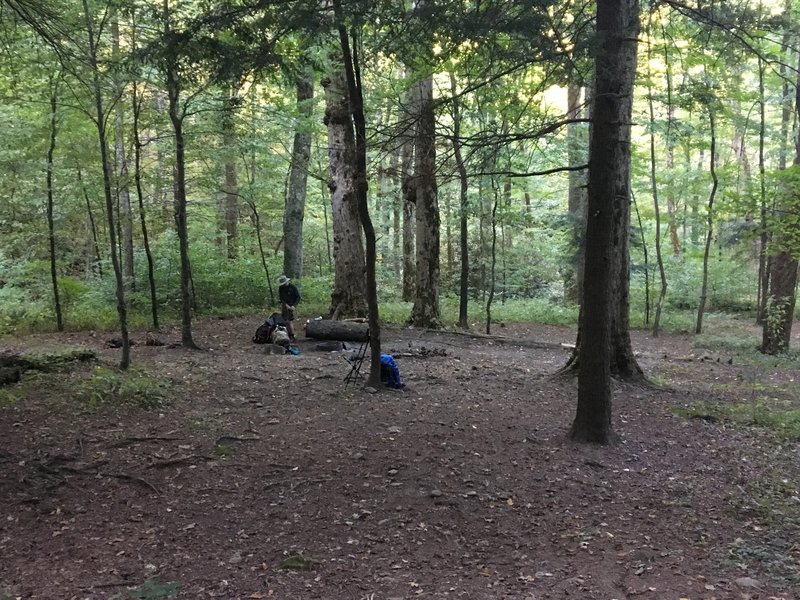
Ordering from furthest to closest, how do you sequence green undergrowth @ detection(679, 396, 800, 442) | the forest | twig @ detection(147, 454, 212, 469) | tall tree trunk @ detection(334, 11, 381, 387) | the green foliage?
the green foliage, green undergrowth @ detection(679, 396, 800, 442), tall tree trunk @ detection(334, 11, 381, 387), twig @ detection(147, 454, 212, 469), the forest

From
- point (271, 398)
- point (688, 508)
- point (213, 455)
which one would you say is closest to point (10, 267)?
point (271, 398)

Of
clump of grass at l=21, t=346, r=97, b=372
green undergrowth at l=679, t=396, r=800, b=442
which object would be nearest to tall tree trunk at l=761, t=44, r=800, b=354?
green undergrowth at l=679, t=396, r=800, b=442

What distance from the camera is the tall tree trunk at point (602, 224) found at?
5.74 meters

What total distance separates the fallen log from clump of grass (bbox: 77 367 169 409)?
14.7 ft

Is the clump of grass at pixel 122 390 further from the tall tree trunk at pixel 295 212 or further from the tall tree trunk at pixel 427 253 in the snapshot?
the tall tree trunk at pixel 295 212

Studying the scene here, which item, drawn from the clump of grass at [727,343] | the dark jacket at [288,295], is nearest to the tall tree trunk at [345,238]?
the dark jacket at [288,295]

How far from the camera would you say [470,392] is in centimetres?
845

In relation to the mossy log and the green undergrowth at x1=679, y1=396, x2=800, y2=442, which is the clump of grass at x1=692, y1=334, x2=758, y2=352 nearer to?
the green undergrowth at x1=679, y1=396, x2=800, y2=442

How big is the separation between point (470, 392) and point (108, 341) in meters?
7.05

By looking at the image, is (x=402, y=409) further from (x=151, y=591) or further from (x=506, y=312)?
(x=506, y=312)

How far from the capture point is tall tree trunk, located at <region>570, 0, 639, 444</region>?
5738 millimetres

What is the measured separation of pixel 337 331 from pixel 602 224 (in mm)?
7036

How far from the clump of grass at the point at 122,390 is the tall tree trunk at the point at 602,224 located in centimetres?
505

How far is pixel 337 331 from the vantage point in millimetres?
11805
